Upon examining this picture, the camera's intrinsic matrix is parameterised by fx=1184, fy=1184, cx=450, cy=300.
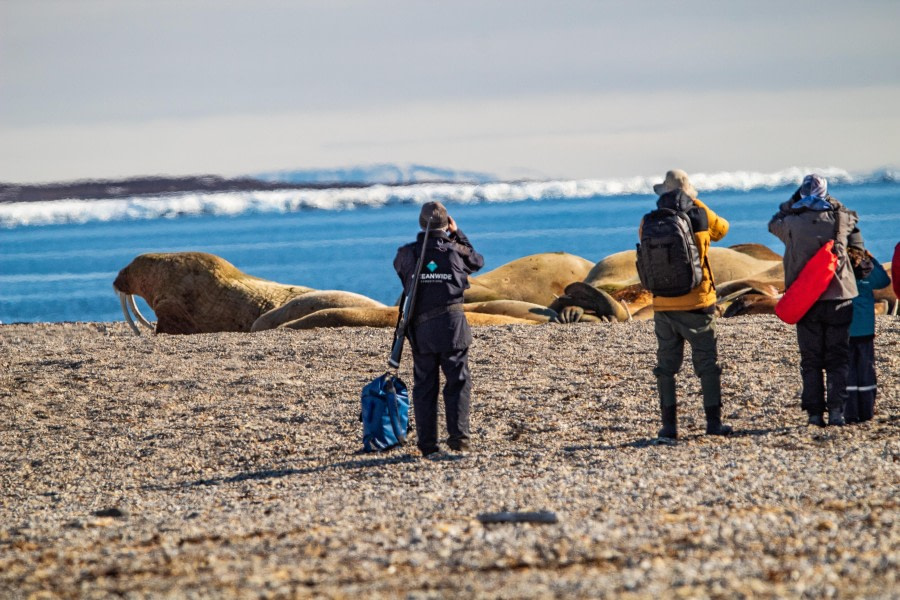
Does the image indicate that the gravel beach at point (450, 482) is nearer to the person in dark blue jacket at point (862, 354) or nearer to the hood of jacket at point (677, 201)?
the person in dark blue jacket at point (862, 354)

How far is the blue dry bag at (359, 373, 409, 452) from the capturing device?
7.71 meters

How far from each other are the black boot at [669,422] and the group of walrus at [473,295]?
6652 millimetres

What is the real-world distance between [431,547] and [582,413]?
148 inches

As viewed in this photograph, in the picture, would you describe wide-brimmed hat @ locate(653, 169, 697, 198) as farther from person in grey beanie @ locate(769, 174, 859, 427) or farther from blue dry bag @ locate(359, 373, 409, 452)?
blue dry bag @ locate(359, 373, 409, 452)

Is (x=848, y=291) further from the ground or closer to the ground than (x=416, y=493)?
further from the ground

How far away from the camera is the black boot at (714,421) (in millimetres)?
7508

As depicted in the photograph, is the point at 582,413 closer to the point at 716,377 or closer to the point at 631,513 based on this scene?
the point at 716,377

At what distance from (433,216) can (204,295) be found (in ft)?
37.7

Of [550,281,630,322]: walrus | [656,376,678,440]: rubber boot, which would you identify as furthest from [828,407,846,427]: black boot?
[550,281,630,322]: walrus

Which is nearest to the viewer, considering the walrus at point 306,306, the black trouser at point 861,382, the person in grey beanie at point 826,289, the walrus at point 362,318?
the person in grey beanie at point 826,289

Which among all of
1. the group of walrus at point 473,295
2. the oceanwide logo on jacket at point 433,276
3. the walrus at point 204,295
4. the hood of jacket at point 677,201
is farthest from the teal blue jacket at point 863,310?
the walrus at point 204,295

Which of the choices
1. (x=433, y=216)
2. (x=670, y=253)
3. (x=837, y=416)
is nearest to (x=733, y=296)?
(x=837, y=416)

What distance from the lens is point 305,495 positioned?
6.54 metres

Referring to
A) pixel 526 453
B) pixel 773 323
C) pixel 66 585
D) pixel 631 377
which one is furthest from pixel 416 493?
pixel 773 323
